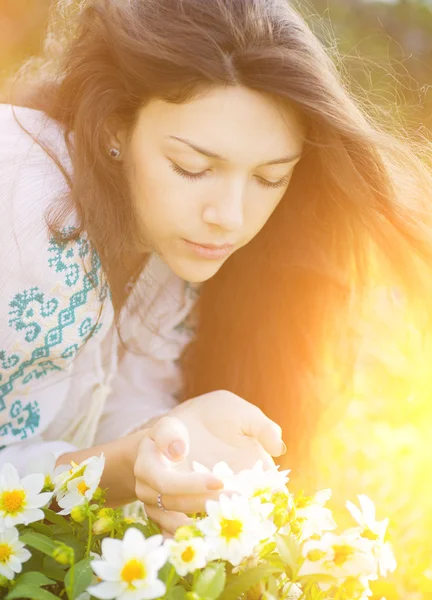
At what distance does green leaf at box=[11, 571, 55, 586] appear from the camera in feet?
2.82

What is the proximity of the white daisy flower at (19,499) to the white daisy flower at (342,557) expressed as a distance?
32 centimetres

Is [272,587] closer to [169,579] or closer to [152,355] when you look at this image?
[169,579]

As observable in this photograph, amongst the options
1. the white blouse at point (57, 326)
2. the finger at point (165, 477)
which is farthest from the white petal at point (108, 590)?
the white blouse at point (57, 326)

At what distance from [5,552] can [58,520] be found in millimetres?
122

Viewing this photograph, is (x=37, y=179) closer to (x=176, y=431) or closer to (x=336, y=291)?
(x=176, y=431)

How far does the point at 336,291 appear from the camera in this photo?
1.95m

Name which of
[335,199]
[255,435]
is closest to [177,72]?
[335,199]

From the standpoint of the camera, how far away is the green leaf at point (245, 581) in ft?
2.84

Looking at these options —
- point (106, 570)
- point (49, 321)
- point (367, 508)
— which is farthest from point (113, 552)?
point (49, 321)

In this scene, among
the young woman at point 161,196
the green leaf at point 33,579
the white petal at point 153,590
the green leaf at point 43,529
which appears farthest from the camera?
the young woman at point 161,196

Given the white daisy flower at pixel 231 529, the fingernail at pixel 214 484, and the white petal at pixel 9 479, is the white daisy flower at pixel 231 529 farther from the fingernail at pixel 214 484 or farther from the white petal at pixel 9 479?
the white petal at pixel 9 479

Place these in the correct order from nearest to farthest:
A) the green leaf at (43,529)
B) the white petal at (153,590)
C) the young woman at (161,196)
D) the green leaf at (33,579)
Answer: the white petal at (153,590), the green leaf at (33,579), the green leaf at (43,529), the young woman at (161,196)

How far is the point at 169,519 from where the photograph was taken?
3.44 ft

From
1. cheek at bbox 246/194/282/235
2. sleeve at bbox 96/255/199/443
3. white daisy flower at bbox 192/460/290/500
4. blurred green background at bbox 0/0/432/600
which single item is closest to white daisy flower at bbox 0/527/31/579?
white daisy flower at bbox 192/460/290/500
